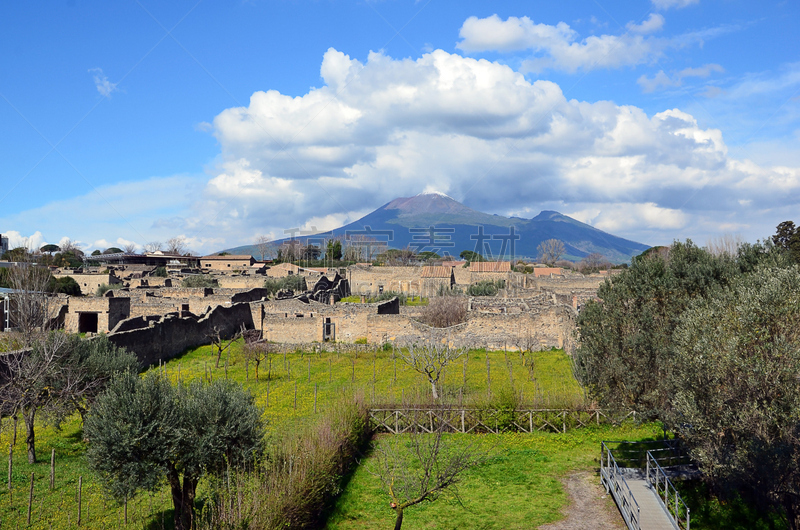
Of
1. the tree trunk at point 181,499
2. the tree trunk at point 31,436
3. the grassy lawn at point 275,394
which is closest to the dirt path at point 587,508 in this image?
the grassy lawn at point 275,394

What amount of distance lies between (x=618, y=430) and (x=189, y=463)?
578 inches

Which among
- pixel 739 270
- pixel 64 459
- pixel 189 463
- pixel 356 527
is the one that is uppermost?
pixel 739 270

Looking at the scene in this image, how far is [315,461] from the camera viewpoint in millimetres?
12359

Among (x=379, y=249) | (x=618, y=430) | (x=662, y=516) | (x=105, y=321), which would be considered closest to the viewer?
(x=662, y=516)

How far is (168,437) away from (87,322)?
29156mm

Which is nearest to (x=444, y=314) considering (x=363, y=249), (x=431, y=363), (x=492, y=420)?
(x=431, y=363)

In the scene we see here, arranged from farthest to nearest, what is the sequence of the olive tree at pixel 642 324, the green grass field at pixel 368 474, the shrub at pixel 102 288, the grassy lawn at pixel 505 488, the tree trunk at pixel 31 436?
the shrub at pixel 102 288
the tree trunk at pixel 31 436
the olive tree at pixel 642 324
the grassy lawn at pixel 505 488
the green grass field at pixel 368 474

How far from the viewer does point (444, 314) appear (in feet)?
124

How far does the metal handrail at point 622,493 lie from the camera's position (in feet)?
39.2

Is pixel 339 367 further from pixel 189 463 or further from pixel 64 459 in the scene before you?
pixel 189 463

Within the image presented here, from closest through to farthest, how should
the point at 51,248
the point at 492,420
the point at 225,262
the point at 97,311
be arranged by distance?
the point at 492,420
the point at 97,311
the point at 225,262
the point at 51,248

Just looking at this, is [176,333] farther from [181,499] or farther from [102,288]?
[102,288]

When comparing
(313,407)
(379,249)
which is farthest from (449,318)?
(379,249)

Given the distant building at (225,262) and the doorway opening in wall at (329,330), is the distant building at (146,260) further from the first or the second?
the doorway opening in wall at (329,330)
